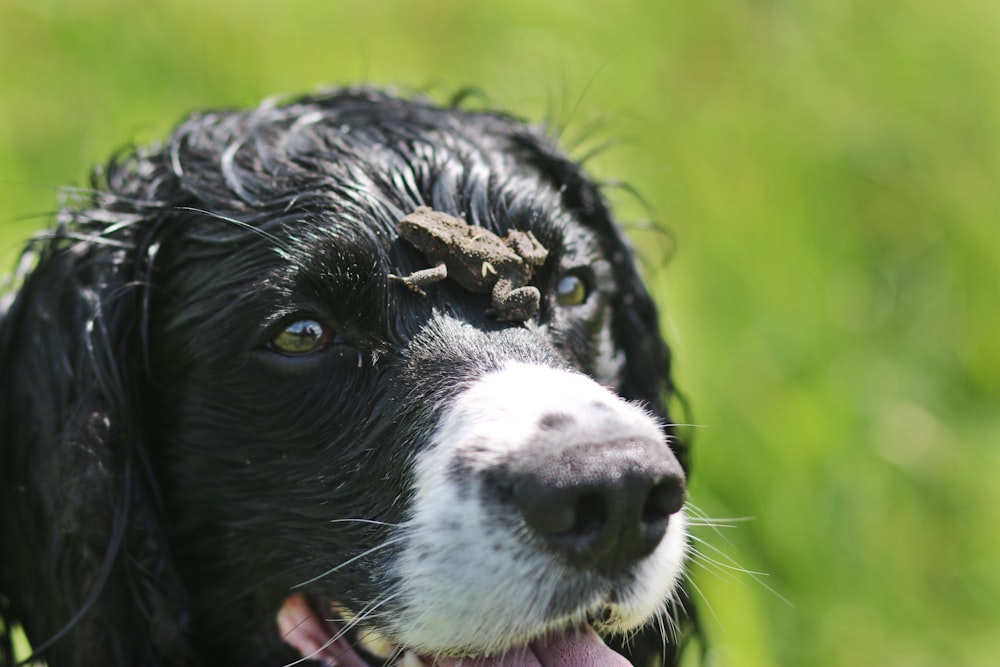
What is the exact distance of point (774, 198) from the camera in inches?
289

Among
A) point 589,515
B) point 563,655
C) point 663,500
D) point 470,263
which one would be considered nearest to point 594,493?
point 589,515

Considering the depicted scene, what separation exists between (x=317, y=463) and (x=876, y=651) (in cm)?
324

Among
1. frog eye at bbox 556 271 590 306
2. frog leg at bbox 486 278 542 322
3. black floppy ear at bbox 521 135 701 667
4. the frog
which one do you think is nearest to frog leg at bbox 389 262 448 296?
the frog

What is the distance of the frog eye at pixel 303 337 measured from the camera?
3.52 m

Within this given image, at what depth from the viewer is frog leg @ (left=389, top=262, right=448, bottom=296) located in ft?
11.4

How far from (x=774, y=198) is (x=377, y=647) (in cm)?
472

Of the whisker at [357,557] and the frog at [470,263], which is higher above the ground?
the frog at [470,263]

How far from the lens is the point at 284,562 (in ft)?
11.7

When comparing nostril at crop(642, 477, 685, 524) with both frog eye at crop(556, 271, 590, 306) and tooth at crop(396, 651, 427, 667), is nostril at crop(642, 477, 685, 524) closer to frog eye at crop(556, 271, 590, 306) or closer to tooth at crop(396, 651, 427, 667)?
tooth at crop(396, 651, 427, 667)

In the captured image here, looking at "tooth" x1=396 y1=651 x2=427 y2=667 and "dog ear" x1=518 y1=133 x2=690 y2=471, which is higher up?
"dog ear" x1=518 y1=133 x2=690 y2=471

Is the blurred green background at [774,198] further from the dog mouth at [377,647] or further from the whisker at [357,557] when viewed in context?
the whisker at [357,557]

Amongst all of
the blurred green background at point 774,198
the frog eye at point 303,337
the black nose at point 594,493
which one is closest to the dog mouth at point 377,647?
the black nose at point 594,493

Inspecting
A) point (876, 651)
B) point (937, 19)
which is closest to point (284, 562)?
point (876, 651)

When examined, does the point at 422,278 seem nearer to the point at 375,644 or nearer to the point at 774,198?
the point at 375,644
